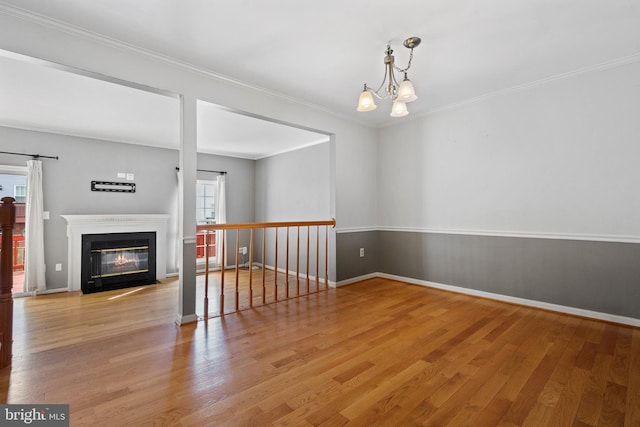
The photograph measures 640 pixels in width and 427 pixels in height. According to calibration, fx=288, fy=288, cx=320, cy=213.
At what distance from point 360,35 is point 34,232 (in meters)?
5.04

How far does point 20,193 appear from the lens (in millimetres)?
4230

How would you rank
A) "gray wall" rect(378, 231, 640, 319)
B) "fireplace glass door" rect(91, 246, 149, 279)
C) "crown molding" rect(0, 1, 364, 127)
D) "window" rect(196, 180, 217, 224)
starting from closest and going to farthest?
"crown molding" rect(0, 1, 364, 127)
"gray wall" rect(378, 231, 640, 319)
"fireplace glass door" rect(91, 246, 149, 279)
"window" rect(196, 180, 217, 224)

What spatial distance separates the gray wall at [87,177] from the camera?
424 cm

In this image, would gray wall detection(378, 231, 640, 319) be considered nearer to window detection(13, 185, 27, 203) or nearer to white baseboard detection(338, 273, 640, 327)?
white baseboard detection(338, 273, 640, 327)

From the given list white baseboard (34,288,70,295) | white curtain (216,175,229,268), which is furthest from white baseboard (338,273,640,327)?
white baseboard (34,288,70,295)

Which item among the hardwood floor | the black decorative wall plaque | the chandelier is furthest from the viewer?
the black decorative wall plaque

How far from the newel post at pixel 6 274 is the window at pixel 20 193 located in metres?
2.98

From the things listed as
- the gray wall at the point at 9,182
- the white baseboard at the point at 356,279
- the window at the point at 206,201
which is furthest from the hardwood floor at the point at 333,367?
the window at the point at 206,201

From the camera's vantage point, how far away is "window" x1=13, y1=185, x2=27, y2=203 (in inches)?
165

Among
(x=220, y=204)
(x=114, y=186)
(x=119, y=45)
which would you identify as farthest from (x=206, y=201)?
(x=119, y=45)

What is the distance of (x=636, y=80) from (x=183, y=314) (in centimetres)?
472

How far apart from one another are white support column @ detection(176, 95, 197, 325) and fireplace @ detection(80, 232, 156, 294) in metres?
2.46

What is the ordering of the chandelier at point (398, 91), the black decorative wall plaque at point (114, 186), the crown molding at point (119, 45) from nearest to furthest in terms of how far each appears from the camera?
the crown molding at point (119, 45) < the chandelier at point (398, 91) < the black decorative wall plaque at point (114, 186)

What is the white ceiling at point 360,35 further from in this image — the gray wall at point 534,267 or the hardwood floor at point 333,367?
the hardwood floor at point 333,367
